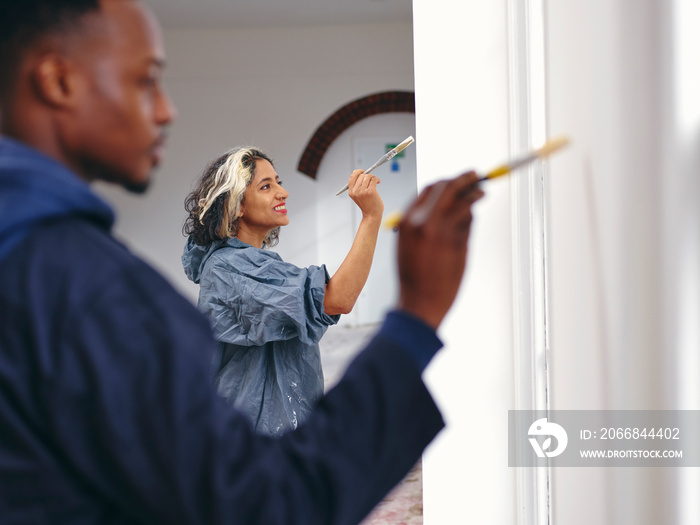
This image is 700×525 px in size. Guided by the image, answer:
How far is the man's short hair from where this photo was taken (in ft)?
1.56

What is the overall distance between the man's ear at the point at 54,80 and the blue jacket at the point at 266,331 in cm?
112

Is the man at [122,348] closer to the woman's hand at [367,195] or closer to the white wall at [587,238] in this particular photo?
the white wall at [587,238]

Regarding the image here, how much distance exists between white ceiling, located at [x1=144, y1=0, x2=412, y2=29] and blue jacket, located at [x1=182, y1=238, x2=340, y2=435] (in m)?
4.38

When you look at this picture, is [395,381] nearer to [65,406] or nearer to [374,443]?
[374,443]

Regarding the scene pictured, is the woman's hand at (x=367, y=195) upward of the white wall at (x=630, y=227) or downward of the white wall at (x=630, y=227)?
upward

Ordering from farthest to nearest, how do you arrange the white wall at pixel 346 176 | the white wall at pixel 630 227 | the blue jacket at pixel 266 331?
the white wall at pixel 346 176 < the blue jacket at pixel 266 331 < the white wall at pixel 630 227

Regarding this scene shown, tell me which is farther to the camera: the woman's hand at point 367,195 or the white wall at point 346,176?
the white wall at point 346,176

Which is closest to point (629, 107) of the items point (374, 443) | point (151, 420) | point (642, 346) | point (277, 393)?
point (642, 346)

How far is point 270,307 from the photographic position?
158 centimetres

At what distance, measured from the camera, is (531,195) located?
129 centimetres

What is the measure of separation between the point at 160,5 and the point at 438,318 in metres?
5.71

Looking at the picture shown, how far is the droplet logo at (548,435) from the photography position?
106 centimetres

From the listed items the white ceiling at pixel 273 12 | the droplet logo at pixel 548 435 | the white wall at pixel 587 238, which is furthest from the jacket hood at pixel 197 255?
the white ceiling at pixel 273 12

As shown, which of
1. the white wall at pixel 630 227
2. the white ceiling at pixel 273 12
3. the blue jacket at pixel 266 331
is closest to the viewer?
the white wall at pixel 630 227
